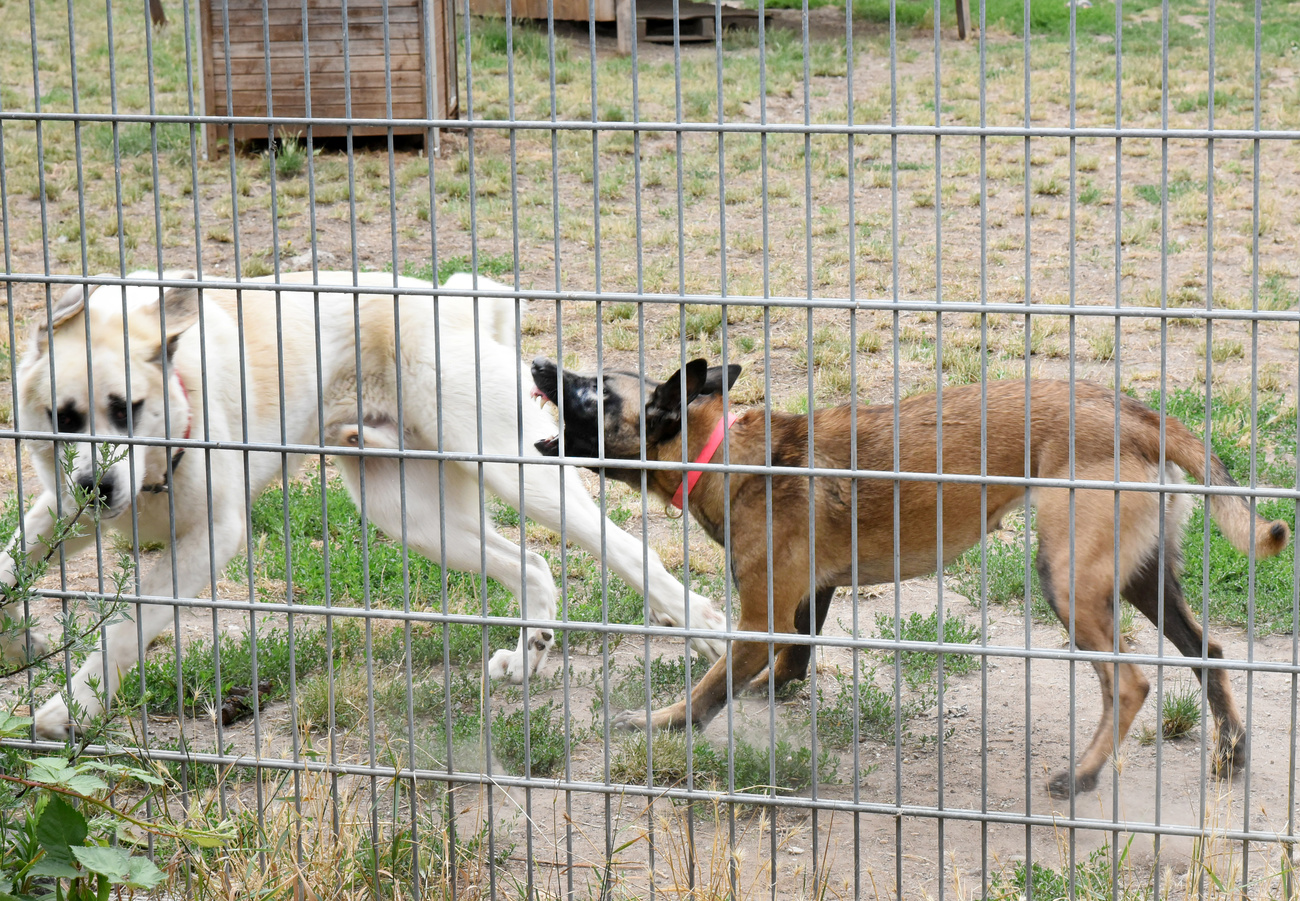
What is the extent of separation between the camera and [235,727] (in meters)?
4.21

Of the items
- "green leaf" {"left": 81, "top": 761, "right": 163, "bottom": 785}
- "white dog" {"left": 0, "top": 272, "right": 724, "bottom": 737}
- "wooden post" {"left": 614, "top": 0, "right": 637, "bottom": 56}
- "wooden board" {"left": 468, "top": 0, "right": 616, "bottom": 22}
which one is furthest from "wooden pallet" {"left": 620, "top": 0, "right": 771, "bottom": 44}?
"green leaf" {"left": 81, "top": 761, "right": 163, "bottom": 785}

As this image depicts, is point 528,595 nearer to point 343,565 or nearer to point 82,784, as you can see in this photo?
point 343,565

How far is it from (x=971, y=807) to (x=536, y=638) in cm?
152

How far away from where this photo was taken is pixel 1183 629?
400cm

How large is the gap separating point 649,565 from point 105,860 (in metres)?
1.81

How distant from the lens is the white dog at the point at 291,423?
3.69m

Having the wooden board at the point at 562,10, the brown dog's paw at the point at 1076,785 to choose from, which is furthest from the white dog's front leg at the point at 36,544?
the wooden board at the point at 562,10

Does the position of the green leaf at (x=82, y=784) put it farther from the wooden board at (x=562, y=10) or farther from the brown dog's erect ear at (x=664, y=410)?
the wooden board at (x=562, y=10)

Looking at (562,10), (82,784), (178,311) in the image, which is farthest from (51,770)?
(562,10)

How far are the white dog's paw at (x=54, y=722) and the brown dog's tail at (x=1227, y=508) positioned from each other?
2934mm

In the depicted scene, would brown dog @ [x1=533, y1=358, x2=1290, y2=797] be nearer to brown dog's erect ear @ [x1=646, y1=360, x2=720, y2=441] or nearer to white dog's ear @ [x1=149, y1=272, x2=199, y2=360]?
brown dog's erect ear @ [x1=646, y1=360, x2=720, y2=441]

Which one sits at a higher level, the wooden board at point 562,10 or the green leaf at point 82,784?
the wooden board at point 562,10

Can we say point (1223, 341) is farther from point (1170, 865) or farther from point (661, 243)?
point (1170, 865)

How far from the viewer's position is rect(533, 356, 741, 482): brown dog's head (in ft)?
13.0
